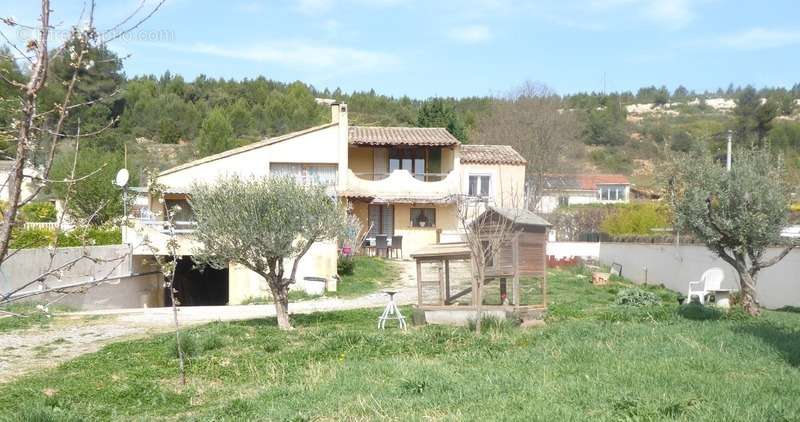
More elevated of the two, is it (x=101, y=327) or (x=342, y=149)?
(x=342, y=149)

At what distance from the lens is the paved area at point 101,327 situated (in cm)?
1398

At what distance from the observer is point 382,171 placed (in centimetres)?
3822

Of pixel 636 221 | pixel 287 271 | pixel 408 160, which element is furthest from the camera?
pixel 636 221

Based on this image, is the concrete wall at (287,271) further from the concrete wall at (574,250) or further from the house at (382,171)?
the concrete wall at (574,250)

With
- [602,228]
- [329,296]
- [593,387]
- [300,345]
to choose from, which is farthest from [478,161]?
[593,387]

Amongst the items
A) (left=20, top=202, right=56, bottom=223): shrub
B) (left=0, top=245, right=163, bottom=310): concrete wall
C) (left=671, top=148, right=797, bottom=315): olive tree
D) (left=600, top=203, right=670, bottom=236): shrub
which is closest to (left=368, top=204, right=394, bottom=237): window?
(left=0, top=245, right=163, bottom=310): concrete wall

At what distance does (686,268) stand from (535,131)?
102 ft

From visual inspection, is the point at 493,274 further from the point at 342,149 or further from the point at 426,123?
the point at 426,123

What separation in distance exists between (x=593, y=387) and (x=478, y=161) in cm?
3107

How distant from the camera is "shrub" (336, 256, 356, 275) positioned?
28.5 metres

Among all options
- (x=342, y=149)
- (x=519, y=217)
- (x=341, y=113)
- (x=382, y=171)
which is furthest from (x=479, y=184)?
(x=519, y=217)

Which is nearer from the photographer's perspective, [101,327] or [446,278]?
[446,278]

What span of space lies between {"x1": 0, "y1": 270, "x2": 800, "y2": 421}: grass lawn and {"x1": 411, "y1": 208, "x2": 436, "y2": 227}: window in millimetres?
21600

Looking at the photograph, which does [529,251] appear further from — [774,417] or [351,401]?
[774,417]
